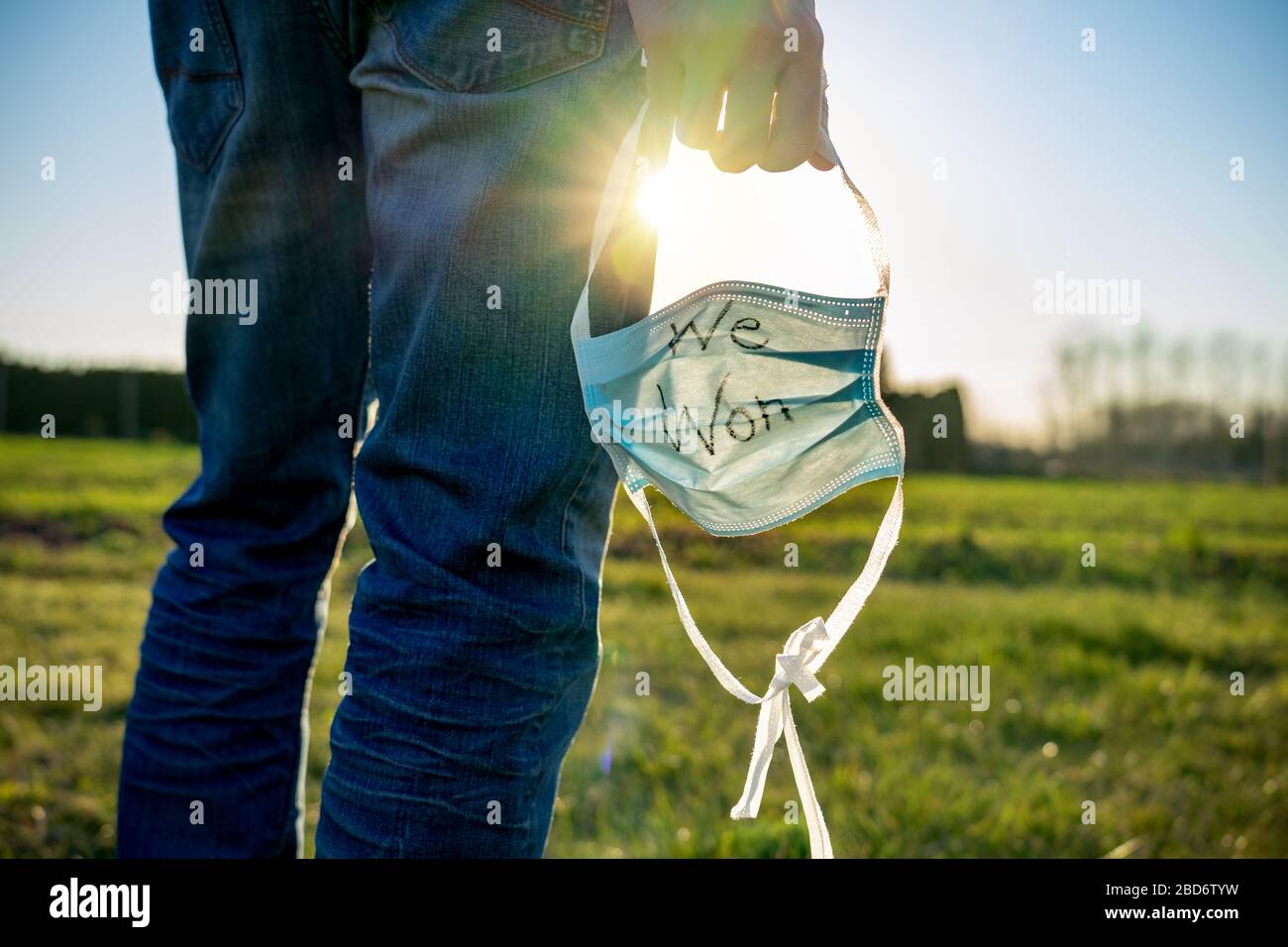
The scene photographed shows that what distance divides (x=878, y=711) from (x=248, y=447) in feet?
6.70

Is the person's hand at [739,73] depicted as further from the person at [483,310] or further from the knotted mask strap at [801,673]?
the knotted mask strap at [801,673]

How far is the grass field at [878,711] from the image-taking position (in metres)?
1.91

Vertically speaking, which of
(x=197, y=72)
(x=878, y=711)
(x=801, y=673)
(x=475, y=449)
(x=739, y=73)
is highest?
(x=197, y=72)

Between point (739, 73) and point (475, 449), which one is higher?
point (739, 73)

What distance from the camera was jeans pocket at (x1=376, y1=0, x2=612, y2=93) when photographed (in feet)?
3.19

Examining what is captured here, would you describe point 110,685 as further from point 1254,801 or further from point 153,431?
point 153,431

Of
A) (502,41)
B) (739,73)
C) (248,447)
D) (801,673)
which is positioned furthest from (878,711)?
(502,41)

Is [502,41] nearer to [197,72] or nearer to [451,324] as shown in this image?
[451,324]

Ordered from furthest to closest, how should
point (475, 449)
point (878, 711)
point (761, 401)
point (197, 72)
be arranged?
point (878, 711) < point (197, 72) < point (761, 401) < point (475, 449)

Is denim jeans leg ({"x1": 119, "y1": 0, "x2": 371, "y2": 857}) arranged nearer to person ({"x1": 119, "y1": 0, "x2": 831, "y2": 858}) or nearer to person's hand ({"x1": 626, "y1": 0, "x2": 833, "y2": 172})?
person ({"x1": 119, "y1": 0, "x2": 831, "y2": 858})

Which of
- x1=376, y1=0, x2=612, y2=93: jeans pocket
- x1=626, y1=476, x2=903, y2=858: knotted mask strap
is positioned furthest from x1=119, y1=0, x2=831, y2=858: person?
x1=626, y1=476, x2=903, y2=858: knotted mask strap

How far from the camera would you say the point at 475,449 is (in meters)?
0.96

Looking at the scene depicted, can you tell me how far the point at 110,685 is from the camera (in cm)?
269
